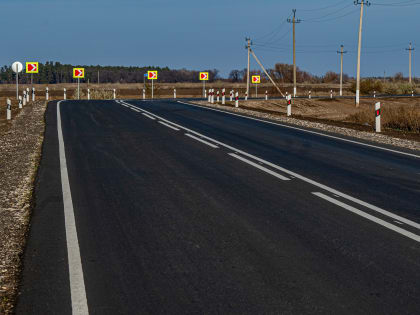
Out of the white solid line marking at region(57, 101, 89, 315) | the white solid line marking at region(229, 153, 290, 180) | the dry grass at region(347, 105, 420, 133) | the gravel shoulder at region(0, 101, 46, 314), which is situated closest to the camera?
the white solid line marking at region(57, 101, 89, 315)

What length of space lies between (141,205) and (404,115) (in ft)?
59.5

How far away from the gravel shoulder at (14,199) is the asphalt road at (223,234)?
0.13 metres

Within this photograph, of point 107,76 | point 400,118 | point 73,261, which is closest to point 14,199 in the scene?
point 73,261

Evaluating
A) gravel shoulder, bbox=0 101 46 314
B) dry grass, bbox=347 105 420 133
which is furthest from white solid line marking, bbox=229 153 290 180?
dry grass, bbox=347 105 420 133

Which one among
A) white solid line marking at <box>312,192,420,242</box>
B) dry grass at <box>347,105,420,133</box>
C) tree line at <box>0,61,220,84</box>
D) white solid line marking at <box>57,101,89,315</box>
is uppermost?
tree line at <box>0,61,220,84</box>

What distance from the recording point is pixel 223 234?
628cm

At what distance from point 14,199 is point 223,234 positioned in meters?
3.59

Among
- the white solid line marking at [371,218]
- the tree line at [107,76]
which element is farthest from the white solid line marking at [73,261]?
the tree line at [107,76]

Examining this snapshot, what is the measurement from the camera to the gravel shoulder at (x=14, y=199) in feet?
16.6

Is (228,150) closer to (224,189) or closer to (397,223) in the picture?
(224,189)

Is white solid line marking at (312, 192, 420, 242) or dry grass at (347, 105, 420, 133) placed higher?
dry grass at (347, 105, 420, 133)

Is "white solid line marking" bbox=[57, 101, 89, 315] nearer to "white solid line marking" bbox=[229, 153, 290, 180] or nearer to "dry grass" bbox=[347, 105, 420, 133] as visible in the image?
"white solid line marking" bbox=[229, 153, 290, 180]

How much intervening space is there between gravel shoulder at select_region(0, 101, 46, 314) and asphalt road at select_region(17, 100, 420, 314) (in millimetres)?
134

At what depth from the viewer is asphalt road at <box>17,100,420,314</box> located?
4.50 metres
